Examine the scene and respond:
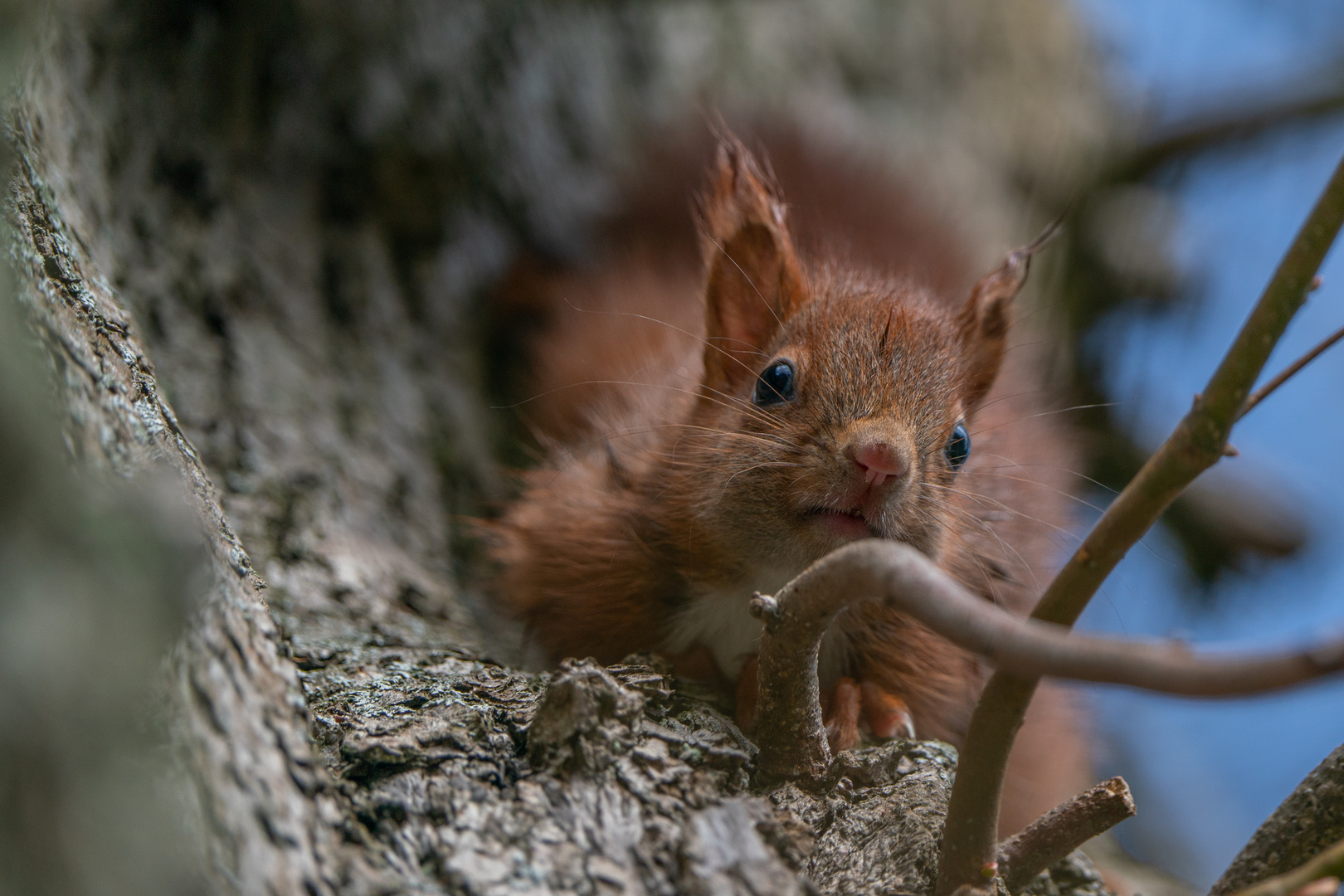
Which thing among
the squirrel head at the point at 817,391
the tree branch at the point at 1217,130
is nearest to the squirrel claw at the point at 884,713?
the squirrel head at the point at 817,391

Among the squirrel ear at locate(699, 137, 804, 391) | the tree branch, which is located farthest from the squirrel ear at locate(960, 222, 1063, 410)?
the tree branch

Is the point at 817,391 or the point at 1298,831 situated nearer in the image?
the point at 1298,831

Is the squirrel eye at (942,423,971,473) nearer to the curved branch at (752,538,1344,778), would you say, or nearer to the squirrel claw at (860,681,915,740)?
the squirrel claw at (860,681,915,740)

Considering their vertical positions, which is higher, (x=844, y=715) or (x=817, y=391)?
(x=817, y=391)

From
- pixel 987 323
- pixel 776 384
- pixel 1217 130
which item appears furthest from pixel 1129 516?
pixel 1217 130

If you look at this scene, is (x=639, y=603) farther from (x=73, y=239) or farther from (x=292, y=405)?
(x=73, y=239)

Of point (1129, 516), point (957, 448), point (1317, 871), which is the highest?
point (957, 448)

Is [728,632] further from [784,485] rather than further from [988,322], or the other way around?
[988,322]

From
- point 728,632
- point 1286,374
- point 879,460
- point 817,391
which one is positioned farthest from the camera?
point 728,632
